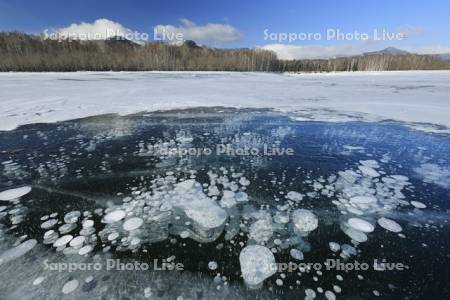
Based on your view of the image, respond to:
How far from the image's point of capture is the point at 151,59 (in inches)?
601

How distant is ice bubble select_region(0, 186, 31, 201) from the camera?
163cm

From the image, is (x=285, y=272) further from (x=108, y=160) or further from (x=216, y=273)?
(x=108, y=160)

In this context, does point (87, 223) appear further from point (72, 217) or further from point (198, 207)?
point (198, 207)

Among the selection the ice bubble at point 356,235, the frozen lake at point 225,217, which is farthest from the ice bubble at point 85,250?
the ice bubble at point 356,235

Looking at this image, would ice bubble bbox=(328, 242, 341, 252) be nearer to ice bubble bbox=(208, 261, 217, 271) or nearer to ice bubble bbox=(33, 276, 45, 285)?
ice bubble bbox=(208, 261, 217, 271)

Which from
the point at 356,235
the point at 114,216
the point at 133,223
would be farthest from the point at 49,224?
the point at 356,235

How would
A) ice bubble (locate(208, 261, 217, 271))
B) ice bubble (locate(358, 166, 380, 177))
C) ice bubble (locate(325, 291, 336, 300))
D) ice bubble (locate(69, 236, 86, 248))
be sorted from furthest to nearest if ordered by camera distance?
ice bubble (locate(358, 166, 380, 177)) < ice bubble (locate(69, 236, 86, 248)) < ice bubble (locate(208, 261, 217, 271)) < ice bubble (locate(325, 291, 336, 300))

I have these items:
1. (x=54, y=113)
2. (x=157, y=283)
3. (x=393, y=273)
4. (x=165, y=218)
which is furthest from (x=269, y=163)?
(x=54, y=113)

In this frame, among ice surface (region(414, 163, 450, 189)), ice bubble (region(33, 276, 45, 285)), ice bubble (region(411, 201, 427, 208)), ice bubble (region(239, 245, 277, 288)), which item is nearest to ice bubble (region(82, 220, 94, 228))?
ice bubble (region(33, 276, 45, 285))

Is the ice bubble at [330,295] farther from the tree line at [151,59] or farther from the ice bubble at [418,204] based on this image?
the tree line at [151,59]

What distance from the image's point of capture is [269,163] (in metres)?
2.27

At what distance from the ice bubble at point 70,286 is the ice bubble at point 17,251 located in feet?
1.19

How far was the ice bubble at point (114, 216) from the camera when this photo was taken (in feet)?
4.62

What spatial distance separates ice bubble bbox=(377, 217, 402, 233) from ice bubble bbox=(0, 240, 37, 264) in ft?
6.24
